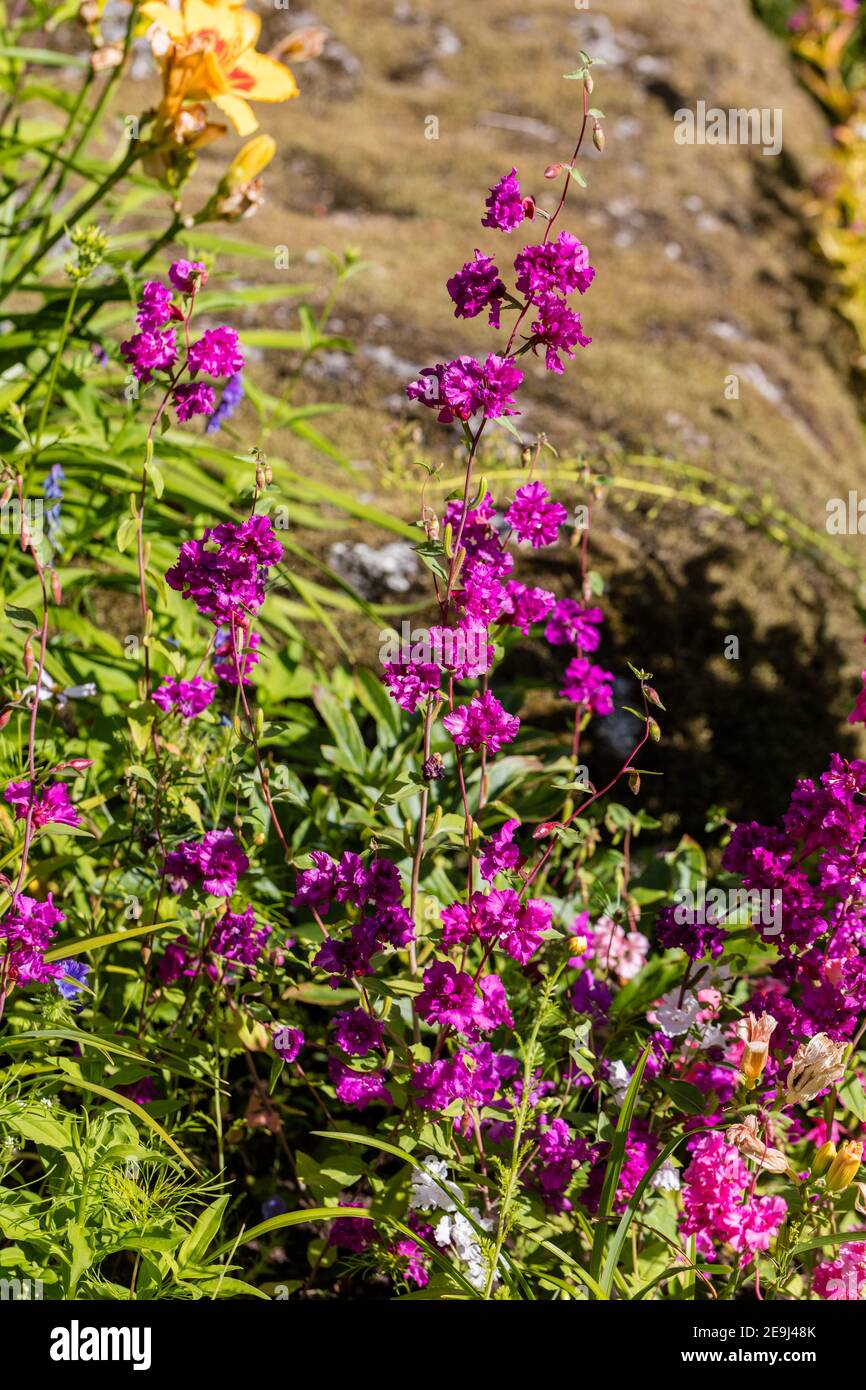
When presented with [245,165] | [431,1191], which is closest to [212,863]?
[431,1191]

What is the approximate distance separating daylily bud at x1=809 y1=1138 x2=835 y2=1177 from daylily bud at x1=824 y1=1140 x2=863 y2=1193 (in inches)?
1.4

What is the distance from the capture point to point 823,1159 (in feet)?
4.85

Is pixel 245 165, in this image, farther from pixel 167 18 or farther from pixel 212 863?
pixel 212 863

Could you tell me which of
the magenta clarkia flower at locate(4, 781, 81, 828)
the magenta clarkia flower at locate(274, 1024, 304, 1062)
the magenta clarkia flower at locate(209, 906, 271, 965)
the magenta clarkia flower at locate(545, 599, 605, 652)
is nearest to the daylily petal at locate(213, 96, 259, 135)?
the magenta clarkia flower at locate(545, 599, 605, 652)

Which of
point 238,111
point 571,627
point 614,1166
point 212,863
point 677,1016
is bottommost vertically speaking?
point 614,1166

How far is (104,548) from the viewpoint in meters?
2.52

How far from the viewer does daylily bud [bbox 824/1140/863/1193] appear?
1.42 meters

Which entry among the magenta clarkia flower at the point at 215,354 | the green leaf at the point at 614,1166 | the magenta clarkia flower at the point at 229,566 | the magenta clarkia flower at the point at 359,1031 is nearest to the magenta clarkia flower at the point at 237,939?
the magenta clarkia flower at the point at 359,1031

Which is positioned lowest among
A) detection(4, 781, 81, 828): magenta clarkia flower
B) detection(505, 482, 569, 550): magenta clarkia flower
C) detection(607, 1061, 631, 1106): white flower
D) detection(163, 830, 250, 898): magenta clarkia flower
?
detection(607, 1061, 631, 1106): white flower

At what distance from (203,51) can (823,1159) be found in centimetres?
197

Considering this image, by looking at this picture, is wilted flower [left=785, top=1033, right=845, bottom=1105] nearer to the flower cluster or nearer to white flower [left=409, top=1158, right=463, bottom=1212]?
white flower [left=409, top=1158, right=463, bottom=1212]

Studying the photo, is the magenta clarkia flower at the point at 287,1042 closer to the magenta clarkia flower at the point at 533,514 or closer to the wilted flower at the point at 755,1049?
the wilted flower at the point at 755,1049

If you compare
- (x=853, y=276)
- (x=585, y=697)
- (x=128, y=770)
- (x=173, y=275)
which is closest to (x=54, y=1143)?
(x=128, y=770)
